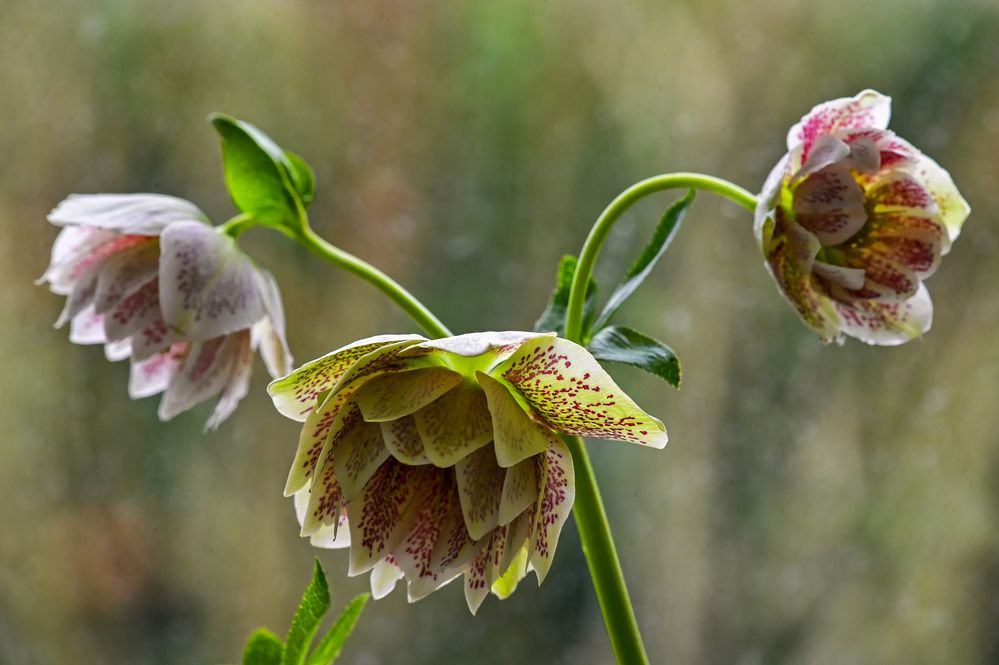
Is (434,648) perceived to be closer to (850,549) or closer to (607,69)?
(850,549)

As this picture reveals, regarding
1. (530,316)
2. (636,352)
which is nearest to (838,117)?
(636,352)

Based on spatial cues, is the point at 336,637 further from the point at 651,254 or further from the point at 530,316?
the point at 530,316

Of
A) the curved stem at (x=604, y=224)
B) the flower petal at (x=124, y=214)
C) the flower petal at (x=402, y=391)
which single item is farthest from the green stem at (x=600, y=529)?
the flower petal at (x=124, y=214)

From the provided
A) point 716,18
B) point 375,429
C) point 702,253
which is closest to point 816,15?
point 716,18

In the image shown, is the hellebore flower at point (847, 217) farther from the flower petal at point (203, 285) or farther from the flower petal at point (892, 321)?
the flower petal at point (203, 285)

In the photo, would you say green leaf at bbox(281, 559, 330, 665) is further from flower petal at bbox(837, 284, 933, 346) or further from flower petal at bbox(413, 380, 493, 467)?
flower petal at bbox(837, 284, 933, 346)
